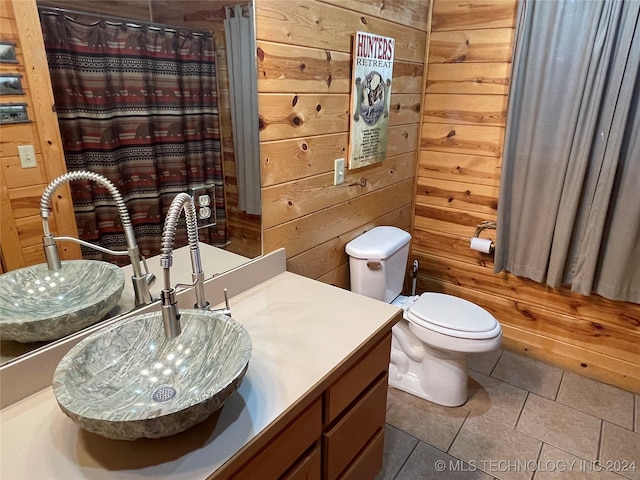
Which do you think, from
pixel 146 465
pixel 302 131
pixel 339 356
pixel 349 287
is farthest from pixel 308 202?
pixel 146 465

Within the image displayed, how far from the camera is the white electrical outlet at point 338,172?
1886 mm

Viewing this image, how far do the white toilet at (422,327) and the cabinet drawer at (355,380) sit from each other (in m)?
0.62

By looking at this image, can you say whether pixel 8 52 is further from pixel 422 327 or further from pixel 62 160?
pixel 422 327

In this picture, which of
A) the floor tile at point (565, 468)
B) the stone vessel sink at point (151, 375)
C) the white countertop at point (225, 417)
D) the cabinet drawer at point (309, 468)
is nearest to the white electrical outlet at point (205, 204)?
the white countertop at point (225, 417)

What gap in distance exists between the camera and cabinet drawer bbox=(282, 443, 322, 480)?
42.3 inches

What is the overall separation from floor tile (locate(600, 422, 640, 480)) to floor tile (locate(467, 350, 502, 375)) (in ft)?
1.90

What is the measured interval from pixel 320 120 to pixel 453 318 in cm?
110

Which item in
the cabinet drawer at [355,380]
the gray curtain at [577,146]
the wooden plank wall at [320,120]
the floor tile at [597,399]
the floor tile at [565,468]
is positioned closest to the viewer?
the cabinet drawer at [355,380]

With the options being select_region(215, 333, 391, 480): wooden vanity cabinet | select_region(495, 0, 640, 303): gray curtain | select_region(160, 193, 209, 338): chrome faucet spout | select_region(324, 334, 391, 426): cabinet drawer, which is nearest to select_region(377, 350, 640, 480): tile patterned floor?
select_region(215, 333, 391, 480): wooden vanity cabinet

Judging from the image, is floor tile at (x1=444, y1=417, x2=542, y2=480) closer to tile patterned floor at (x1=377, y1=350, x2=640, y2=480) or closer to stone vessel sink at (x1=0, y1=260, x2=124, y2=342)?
tile patterned floor at (x1=377, y1=350, x2=640, y2=480)

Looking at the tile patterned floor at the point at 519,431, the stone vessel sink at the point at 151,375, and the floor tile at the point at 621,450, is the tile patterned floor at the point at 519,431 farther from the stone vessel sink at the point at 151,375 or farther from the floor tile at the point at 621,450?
the stone vessel sink at the point at 151,375

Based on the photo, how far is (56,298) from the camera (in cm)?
109

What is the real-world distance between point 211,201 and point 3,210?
0.60 metres

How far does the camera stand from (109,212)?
45.5 inches
